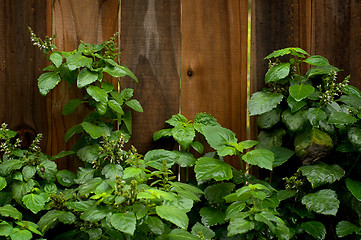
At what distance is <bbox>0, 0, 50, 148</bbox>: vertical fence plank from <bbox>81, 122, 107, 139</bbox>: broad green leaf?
372 mm

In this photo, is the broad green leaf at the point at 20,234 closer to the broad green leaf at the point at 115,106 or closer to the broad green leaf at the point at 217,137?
the broad green leaf at the point at 115,106

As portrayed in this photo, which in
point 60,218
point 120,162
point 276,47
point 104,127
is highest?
point 276,47

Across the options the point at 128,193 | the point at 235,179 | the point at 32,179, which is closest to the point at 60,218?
the point at 32,179

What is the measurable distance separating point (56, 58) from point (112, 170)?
0.64 meters

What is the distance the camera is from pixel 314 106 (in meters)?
2.28

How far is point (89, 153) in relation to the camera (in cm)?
208

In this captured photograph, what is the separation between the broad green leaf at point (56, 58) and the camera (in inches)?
82.5

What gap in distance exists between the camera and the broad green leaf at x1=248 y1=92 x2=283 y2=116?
226cm

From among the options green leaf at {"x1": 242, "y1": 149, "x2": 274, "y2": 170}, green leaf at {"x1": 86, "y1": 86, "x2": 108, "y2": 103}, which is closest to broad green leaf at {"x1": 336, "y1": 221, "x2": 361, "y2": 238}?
green leaf at {"x1": 242, "y1": 149, "x2": 274, "y2": 170}

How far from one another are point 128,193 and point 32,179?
0.73 metres

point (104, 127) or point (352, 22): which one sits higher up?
point (352, 22)

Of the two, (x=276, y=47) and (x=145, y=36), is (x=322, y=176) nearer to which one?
(x=276, y=47)

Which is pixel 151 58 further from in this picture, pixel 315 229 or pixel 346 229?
pixel 346 229

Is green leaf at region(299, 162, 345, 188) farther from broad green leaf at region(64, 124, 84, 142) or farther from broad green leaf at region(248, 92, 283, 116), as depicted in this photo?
broad green leaf at region(64, 124, 84, 142)
